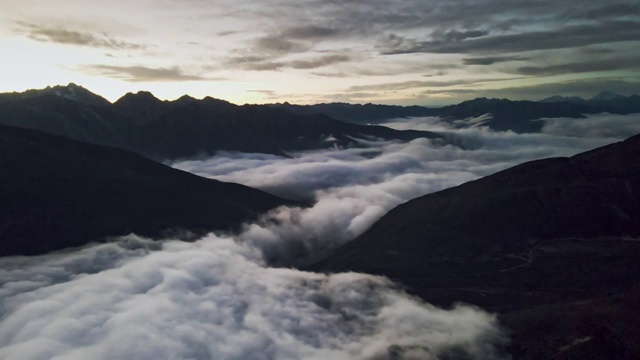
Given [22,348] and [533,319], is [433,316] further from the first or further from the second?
[22,348]

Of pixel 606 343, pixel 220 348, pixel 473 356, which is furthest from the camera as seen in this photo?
pixel 220 348

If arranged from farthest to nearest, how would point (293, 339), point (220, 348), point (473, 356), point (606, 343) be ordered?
point (293, 339)
point (220, 348)
point (473, 356)
point (606, 343)

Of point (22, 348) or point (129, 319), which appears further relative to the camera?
point (129, 319)

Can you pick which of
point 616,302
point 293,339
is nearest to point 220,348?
point 293,339

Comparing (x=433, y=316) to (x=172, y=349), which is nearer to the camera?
(x=172, y=349)

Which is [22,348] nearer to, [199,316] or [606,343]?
[199,316]

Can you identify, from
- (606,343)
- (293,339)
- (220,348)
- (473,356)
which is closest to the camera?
(606,343)

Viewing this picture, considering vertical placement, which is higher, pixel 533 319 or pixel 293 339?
pixel 533 319

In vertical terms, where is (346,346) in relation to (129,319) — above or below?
below

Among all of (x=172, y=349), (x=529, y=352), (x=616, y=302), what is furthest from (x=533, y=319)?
(x=172, y=349)
